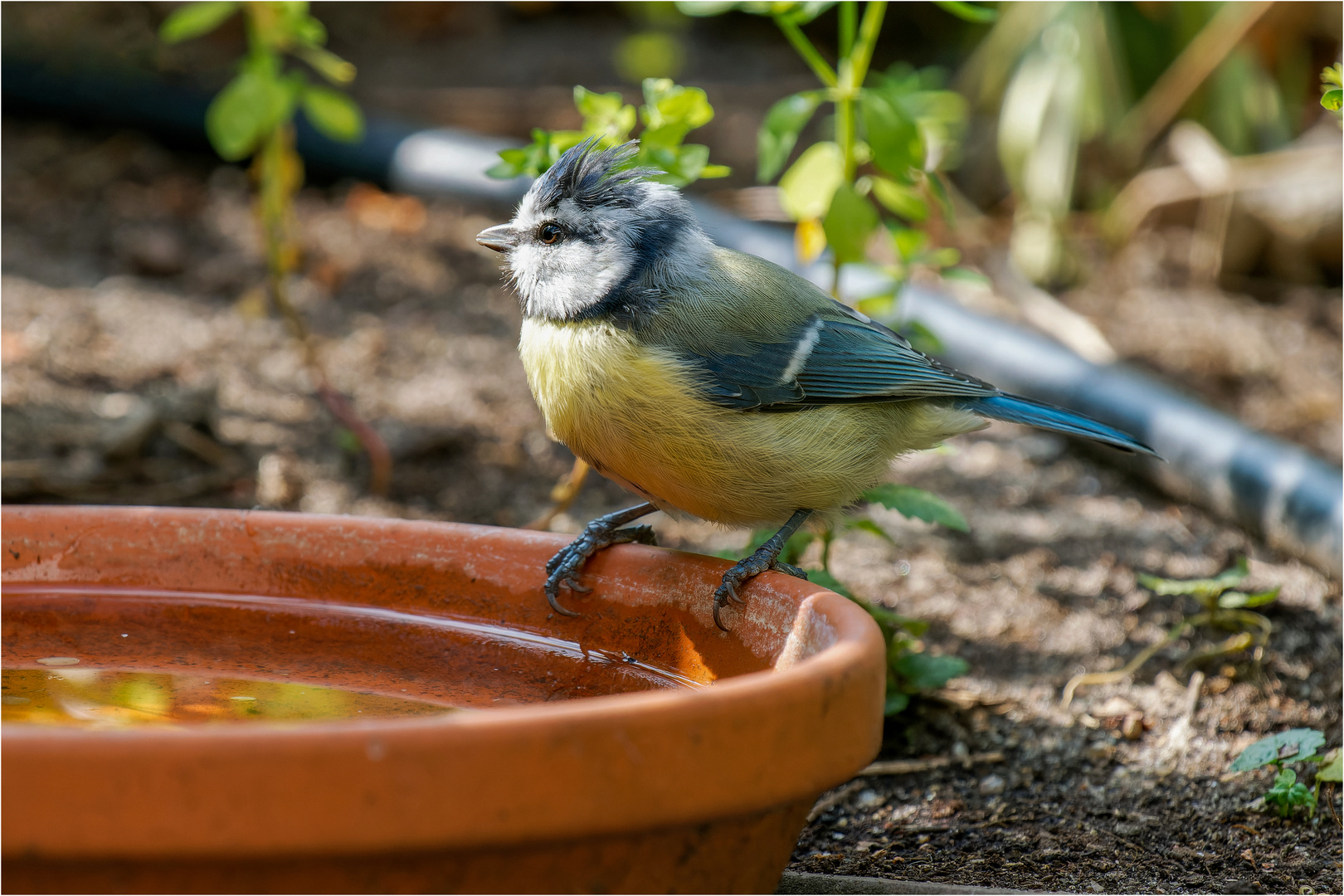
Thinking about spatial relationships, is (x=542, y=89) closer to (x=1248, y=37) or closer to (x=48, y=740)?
(x=1248, y=37)

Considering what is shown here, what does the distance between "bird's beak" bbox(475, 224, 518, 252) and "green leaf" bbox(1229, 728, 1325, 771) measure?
182 cm

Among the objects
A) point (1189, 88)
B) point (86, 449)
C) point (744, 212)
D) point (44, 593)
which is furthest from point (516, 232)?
point (1189, 88)

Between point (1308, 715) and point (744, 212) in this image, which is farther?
point (744, 212)

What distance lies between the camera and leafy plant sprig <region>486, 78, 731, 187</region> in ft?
8.38

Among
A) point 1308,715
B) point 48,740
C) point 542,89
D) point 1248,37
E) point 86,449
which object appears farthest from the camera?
point 542,89

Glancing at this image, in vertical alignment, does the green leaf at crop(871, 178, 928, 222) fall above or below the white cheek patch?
above

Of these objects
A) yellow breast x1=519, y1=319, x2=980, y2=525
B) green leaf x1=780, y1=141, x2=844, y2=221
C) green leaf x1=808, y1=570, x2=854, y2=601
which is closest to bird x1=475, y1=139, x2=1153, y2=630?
yellow breast x1=519, y1=319, x2=980, y2=525

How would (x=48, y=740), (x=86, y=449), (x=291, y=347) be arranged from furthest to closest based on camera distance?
(x=291, y=347) → (x=86, y=449) → (x=48, y=740)

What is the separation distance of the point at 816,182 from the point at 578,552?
1.15 m

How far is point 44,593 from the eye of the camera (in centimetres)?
231

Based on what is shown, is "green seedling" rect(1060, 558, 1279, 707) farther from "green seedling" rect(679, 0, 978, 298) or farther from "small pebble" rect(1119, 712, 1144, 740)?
"green seedling" rect(679, 0, 978, 298)

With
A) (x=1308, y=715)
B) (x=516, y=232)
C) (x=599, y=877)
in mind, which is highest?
(x=516, y=232)

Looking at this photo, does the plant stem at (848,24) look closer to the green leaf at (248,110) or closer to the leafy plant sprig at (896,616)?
the leafy plant sprig at (896,616)

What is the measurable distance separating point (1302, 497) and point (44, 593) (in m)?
3.17
